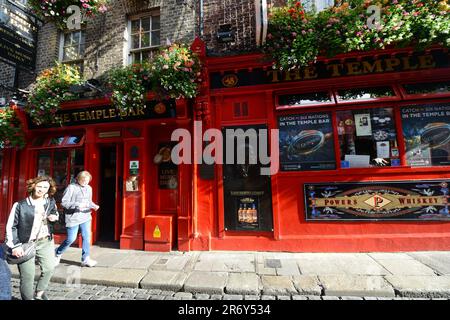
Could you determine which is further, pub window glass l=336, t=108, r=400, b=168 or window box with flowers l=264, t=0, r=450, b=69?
pub window glass l=336, t=108, r=400, b=168

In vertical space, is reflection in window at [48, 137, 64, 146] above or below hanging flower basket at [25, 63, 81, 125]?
below

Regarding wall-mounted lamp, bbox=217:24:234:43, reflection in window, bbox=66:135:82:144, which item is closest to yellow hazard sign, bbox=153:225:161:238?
reflection in window, bbox=66:135:82:144

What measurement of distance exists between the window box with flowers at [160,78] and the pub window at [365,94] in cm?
332

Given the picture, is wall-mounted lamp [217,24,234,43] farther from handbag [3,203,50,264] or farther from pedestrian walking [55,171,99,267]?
handbag [3,203,50,264]

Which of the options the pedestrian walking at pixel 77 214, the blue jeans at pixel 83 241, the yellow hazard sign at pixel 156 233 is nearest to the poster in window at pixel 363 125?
the yellow hazard sign at pixel 156 233

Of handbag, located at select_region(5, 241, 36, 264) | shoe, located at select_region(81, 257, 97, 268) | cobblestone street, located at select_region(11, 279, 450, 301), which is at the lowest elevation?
cobblestone street, located at select_region(11, 279, 450, 301)

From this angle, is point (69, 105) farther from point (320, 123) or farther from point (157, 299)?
point (320, 123)

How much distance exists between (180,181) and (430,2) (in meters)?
6.43

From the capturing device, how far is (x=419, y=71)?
5203 millimetres

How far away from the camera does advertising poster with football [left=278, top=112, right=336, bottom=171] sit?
18.1ft

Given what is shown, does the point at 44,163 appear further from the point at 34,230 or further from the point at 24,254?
the point at 24,254

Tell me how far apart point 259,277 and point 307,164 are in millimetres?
2705

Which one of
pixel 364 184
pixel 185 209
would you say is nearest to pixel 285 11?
pixel 364 184

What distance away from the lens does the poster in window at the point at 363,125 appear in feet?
17.9
